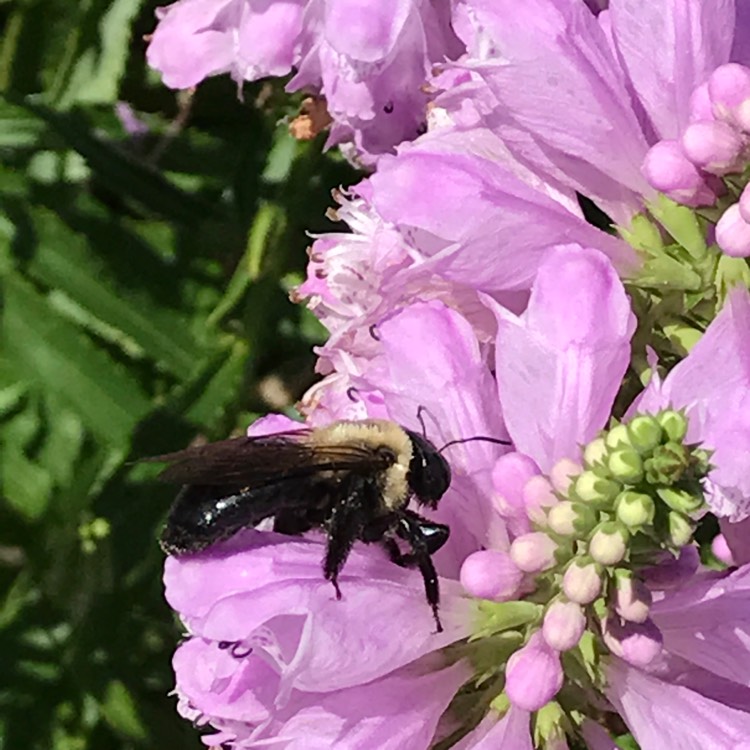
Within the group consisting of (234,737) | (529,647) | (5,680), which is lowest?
(5,680)

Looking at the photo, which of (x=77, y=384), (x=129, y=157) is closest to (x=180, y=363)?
(x=77, y=384)

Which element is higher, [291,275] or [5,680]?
[291,275]

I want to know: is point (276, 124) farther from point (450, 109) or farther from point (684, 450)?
point (684, 450)

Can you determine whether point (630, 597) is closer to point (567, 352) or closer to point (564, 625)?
point (564, 625)

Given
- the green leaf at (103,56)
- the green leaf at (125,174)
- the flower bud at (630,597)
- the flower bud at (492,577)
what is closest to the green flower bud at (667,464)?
the flower bud at (630,597)

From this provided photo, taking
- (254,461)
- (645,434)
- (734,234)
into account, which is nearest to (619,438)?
(645,434)

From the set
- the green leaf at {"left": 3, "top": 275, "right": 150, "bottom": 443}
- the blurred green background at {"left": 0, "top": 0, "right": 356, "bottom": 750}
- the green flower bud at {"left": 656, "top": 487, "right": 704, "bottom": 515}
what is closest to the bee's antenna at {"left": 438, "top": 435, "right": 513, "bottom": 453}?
the green flower bud at {"left": 656, "top": 487, "right": 704, "bottom": 515}

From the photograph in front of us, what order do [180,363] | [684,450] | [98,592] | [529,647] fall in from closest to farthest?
[684,450], [529,647], [98,592], [180,363]
